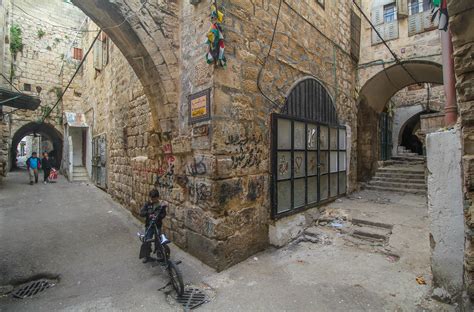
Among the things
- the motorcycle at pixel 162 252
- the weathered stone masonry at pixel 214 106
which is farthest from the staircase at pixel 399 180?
the motorcycle at pixel 162 252

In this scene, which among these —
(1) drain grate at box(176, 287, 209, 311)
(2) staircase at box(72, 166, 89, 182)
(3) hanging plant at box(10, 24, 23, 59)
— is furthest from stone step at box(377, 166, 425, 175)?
(3) hanging plant at box(10, 24, 23, 59)

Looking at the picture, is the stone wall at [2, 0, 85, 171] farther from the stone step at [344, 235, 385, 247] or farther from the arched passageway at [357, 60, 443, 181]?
the stone step at [344, 235, 385, 247]

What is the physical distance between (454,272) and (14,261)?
17.8 ft

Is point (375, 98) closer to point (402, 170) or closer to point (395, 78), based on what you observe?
point (395, 78)

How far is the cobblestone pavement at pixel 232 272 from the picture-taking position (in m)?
2.56

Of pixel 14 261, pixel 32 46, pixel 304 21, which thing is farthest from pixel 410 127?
pixel 32 46

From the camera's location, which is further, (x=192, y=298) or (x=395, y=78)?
(x=395, y=78)

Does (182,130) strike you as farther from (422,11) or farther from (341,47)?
(422,11)

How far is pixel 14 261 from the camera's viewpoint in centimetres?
345

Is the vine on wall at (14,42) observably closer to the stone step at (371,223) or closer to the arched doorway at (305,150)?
the arched doorway at (305,150)

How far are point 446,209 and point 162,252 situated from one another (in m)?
3.16

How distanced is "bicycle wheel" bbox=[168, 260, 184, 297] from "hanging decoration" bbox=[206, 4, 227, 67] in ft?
8.49

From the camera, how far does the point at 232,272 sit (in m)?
3.23

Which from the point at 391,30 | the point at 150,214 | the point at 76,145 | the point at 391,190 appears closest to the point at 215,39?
the point at 150,214
